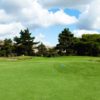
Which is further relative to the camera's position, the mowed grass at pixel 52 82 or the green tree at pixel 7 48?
the green tree at pixel 7 48

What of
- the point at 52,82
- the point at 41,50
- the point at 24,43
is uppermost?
the point at 24,43

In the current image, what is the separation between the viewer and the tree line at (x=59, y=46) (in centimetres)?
5272

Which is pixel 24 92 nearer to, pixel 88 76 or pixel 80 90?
pixel 80 90

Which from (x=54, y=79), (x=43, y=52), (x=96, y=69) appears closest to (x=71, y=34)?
(x=43, y=52)

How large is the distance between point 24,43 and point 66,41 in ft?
23.8

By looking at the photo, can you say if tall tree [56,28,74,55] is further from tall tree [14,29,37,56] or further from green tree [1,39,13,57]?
green tree [1,39,13,57]

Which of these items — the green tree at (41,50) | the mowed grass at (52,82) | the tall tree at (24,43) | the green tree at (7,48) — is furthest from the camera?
the green tree at (41,50)

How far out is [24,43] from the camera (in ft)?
177

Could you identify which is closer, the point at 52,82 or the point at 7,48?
the point at 52,82

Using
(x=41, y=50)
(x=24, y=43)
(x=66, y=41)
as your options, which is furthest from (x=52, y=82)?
(x=41, y=50)

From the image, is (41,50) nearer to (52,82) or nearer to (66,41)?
(66,41)

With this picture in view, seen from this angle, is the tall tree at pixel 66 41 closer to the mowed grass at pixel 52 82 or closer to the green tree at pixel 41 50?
the green tree at pixel 41 50

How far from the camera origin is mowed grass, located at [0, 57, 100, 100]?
40.0 ft

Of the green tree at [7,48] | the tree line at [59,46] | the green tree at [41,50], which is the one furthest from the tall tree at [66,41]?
the green tree at [7,48]
